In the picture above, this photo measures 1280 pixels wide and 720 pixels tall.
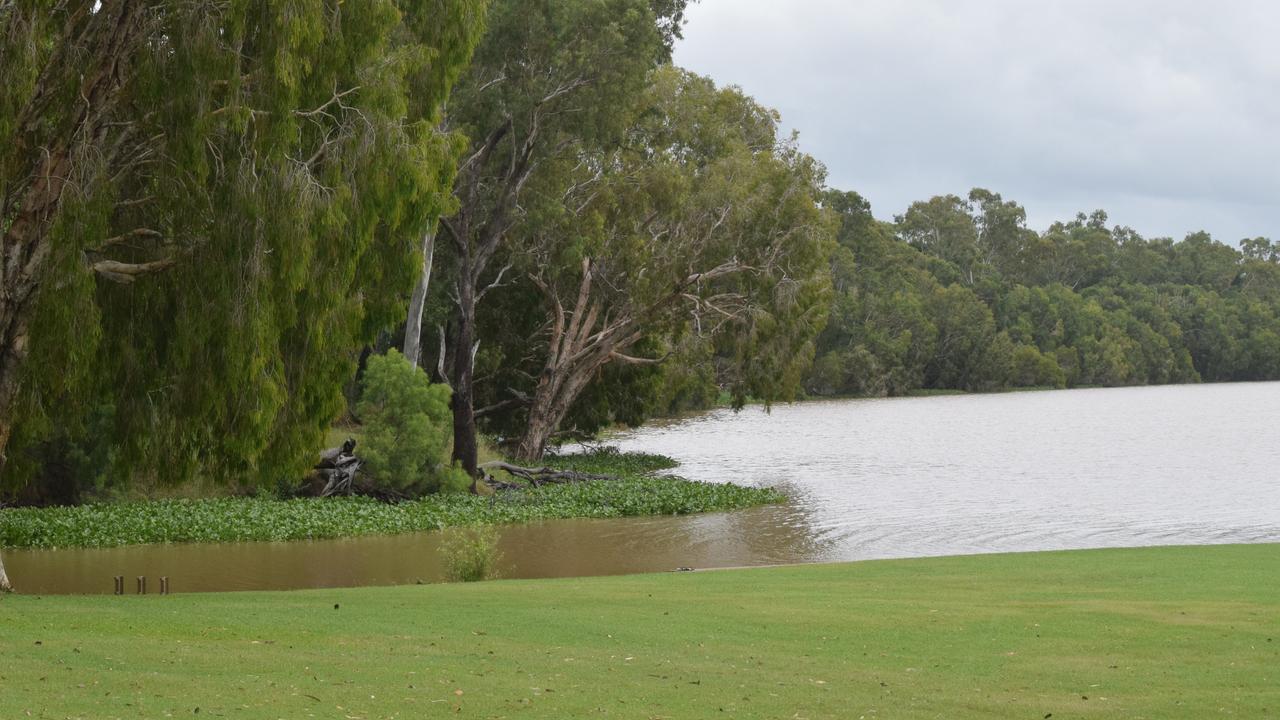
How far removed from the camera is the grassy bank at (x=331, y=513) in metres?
22.3

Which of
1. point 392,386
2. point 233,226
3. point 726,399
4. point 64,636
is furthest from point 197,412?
point 726,399

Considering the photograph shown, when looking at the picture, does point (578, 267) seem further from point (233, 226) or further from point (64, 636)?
point (64, 636)

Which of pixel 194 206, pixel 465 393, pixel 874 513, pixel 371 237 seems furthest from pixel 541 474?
pixel 194 206

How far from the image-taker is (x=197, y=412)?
1381cm

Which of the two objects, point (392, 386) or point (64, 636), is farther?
point (392, 386)

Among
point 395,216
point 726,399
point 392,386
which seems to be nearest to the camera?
point 395,216

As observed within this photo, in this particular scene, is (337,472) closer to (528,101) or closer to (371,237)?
(528,101)

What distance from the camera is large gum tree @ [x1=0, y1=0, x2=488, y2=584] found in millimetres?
13188

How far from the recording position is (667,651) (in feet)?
34.8

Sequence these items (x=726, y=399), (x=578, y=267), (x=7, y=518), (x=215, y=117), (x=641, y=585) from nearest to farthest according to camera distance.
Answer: (x=215, y=117), (x=641, y=585), (x=7, y=518), (x=578, y=267), (x=726, y=399)

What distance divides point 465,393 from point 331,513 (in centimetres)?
786

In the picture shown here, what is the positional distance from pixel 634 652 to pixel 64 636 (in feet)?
14.4

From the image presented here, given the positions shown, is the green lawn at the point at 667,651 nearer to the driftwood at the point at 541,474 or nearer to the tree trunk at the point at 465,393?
the tree trunk at the point at 465,393

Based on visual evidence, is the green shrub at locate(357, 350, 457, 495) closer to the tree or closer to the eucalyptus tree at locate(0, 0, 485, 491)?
the eucalyptus tree at locate(0, 0, 485, 491)
